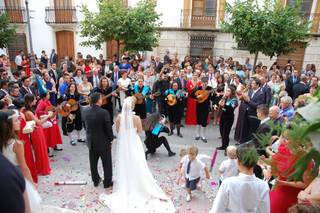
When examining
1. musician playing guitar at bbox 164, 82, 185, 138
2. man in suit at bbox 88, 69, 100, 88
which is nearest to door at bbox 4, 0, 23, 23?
man in suit at bbox 88, 69, 100, 88

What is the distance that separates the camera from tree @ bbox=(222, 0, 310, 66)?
11469 millimetres

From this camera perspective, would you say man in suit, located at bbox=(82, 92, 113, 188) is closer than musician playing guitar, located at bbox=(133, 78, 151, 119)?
Yes

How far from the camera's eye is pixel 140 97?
8578 mm

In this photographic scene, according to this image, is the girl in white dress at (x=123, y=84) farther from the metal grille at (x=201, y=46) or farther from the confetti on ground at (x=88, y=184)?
the metal grille at (x=201, y=46)

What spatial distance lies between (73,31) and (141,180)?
710 inches

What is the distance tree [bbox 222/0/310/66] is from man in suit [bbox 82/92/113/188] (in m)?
8.28

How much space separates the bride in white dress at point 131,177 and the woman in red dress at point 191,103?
3409 millimetres

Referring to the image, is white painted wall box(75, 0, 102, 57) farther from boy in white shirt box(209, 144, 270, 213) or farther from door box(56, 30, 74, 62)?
boy in white shirt box(209, 144, 270, 213)

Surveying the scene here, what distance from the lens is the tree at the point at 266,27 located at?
1147 cm

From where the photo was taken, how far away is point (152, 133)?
6898 millimetres

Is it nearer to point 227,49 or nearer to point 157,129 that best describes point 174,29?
point 227,49

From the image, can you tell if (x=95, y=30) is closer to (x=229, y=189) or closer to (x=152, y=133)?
(x=152, y=133)

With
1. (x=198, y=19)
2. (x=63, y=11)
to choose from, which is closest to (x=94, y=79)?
(x=198, y=19)

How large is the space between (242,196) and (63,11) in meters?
20.7
